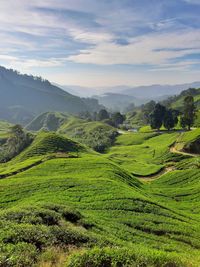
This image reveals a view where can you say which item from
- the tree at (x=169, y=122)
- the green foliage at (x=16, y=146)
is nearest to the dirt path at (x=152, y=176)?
the green foliage at (x=16, y=146)

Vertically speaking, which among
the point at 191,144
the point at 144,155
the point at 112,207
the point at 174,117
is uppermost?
the point at 174,117

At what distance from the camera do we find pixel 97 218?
926 inches

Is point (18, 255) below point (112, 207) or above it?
above

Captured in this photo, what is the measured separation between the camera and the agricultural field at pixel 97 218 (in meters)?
12.5

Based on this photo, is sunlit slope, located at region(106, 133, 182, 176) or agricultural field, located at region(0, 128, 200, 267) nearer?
agricultural field, located at region(0, 128, 200, 267)

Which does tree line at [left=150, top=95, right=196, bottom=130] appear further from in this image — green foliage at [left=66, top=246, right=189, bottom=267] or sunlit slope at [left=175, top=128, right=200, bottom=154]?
green foliage at [left=66, top=246, right=189, bottom=267]

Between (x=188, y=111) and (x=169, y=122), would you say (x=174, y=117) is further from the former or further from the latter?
(x=188, y=111)

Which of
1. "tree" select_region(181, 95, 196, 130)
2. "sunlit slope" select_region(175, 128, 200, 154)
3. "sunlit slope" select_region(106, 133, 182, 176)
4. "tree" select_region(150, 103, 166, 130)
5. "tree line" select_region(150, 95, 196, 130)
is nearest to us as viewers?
"sunlit slope" select_region(106, 133, 182, 176)

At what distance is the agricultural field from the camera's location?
12.5 m

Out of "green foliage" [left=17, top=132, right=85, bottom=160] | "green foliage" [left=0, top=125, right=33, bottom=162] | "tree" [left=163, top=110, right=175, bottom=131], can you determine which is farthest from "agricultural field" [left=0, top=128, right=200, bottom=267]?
"tree" [left=163, top=110, right=175, bottom=131]

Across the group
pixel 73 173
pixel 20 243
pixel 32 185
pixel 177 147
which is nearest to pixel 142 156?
pixel 177 147

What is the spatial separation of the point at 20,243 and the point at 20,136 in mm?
82686

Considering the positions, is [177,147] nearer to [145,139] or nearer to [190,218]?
[145,139]

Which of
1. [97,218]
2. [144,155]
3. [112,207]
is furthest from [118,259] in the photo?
[144,155]
